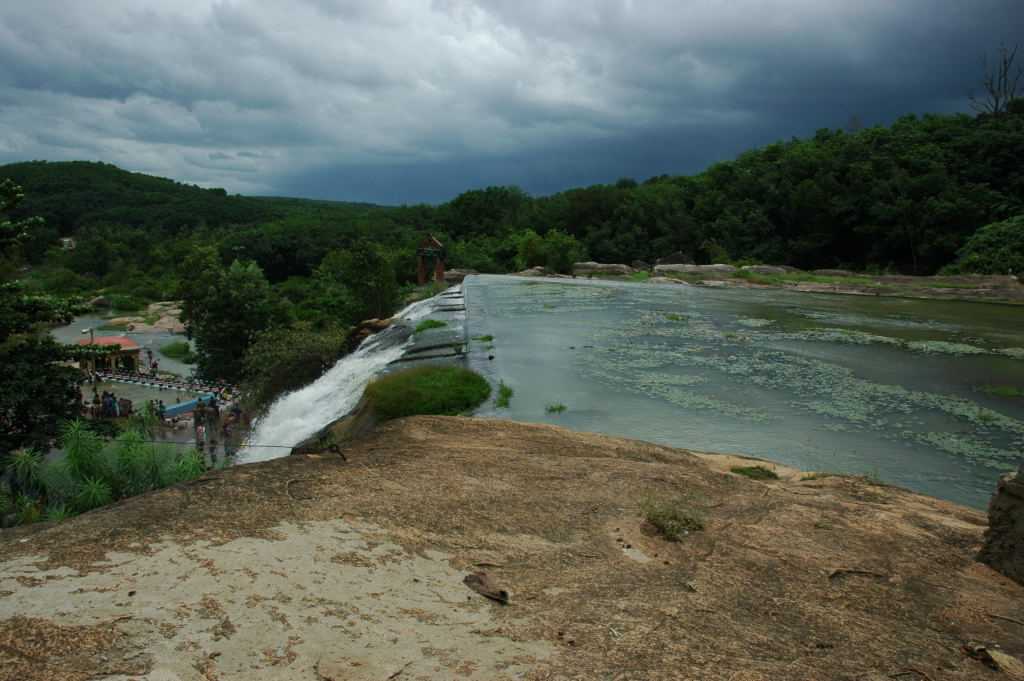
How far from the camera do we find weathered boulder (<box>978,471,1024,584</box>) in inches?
243

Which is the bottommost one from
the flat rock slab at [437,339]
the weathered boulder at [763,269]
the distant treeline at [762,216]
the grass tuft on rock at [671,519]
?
the grass tuft on rock at [671,519]

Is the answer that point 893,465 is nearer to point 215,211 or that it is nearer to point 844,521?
point 844,521

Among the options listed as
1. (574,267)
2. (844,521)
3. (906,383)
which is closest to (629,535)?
(844,521)

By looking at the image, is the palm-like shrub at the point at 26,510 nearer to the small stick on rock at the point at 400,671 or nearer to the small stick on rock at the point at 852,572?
the small stick on rock at the point at 400,671

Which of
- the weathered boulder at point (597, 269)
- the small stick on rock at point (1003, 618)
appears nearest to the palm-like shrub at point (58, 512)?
the small stick on rock at point (1003, 618)

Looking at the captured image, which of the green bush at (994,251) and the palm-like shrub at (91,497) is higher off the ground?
the green bush at (994,251)

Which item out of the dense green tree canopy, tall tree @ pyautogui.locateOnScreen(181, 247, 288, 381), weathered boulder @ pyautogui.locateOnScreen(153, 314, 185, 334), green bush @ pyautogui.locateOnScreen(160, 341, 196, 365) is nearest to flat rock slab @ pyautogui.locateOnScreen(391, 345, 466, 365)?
the dense green tree canopy

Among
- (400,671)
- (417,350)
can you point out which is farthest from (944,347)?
(400,671)

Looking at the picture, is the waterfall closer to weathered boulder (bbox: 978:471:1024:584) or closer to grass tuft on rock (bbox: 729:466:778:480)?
grass tuft on rock (bbox: 729:466:778:480)

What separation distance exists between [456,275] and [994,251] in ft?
107

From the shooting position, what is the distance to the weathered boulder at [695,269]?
1695 inches

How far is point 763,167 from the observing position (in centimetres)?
5884

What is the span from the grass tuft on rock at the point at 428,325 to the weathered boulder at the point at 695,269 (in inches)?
1036

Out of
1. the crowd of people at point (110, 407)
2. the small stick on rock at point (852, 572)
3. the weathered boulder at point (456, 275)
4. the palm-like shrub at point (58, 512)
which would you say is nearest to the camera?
the small stick on rock at point (852, 572)
